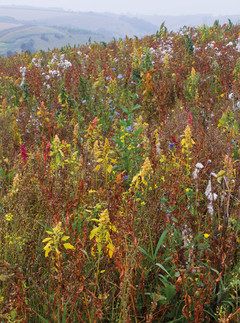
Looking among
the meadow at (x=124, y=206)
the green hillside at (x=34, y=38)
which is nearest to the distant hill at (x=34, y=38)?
the green hillside at (x=34, y=38)

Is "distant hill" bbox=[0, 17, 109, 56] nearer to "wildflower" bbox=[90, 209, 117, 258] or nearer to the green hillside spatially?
the green hillside

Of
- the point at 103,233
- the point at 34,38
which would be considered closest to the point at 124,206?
the point at 103,233

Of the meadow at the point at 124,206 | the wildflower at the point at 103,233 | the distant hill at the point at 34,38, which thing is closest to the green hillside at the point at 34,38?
the distant hill at the point at 34,38

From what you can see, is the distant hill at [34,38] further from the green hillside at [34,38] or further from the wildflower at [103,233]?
the wildflower at [103,233]

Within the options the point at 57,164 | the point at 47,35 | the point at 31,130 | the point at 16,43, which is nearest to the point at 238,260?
the point at 57,164

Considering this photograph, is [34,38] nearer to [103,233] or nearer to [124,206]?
[124,206]

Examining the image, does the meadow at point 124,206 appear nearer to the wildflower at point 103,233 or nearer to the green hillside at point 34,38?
the wildflower at point 103,233

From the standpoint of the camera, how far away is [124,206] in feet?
7.31

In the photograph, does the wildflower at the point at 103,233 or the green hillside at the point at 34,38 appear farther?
the green hillside at the point at 34,38

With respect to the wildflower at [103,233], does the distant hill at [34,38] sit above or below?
above

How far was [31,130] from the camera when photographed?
4488mm

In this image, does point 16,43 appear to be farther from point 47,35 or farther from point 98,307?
point 98,307

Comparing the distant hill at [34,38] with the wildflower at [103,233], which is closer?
the wildflower at [103,233]

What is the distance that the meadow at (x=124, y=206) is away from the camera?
1459 mm
